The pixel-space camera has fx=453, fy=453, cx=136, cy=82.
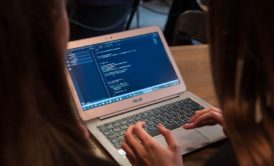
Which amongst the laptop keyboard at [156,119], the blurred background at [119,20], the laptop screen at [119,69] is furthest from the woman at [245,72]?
the blurred background at [119,20]

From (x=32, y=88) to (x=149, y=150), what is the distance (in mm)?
483

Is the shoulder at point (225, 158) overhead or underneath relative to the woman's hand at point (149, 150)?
overhead

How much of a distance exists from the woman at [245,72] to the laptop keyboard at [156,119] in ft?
1.52

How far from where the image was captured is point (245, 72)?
29.0 inches

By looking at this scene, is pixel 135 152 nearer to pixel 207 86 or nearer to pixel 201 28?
pixel 207 86

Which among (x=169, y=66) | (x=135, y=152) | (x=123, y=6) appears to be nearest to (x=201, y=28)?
(x=123, y=6)

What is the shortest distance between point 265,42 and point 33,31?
34 centimetres

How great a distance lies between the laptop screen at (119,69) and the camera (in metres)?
1.28

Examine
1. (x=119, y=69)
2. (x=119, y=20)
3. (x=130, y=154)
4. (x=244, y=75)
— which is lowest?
(x=119, y=20)

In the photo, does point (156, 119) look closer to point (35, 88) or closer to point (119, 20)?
point (35, 88)

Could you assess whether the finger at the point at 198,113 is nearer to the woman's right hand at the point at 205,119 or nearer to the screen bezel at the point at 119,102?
the woman's right hand at the point at 205,119

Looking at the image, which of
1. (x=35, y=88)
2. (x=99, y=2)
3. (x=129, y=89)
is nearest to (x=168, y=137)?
(x=129, y=89)

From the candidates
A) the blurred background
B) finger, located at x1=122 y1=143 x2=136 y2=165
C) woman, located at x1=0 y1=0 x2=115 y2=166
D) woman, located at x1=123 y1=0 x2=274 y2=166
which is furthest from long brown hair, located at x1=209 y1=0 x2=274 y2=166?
the blurred background

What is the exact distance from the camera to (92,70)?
1292 millimetres
